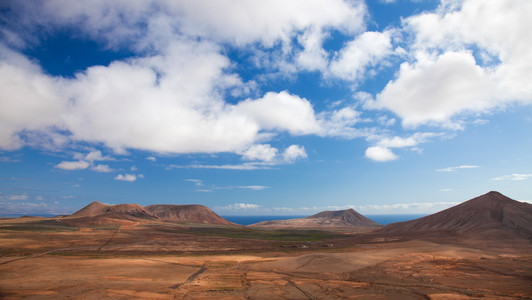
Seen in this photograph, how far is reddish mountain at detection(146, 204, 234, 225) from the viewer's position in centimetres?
14600

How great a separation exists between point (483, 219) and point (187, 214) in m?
128

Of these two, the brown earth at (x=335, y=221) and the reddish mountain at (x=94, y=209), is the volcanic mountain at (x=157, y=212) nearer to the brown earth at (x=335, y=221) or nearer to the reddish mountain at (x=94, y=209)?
the reddish mountain at (x=94, y=209)

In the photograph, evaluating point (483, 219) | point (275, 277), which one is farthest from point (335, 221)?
point (275, 277)

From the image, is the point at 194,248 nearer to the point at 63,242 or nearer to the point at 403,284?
the point at 63,242

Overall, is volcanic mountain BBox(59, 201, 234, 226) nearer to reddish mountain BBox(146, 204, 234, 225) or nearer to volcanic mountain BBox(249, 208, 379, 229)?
reddish mountain BBox(146, 204, 234, 225)

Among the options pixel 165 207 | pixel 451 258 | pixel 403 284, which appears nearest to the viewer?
pixel 403 284

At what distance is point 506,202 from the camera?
252 feet

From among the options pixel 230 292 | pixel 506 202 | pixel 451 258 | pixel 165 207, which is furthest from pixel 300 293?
pixel 165 207

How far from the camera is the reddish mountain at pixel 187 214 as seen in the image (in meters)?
146

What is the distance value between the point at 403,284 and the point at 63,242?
2066 inches

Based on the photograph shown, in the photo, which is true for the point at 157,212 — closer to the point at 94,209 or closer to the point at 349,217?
the point at 94,209

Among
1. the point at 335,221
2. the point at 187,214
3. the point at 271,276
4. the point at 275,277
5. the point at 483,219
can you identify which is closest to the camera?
the point at 275,277

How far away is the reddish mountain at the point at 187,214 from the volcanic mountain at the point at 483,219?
9088 cm

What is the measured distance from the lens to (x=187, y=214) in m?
151
